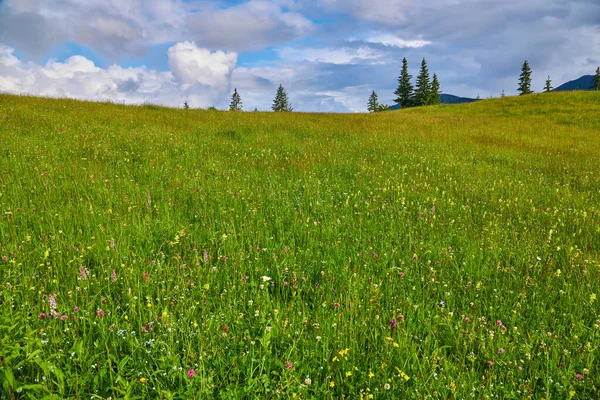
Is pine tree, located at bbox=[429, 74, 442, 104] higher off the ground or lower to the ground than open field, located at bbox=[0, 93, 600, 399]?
higher

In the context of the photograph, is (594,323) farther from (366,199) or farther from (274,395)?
(366,199)

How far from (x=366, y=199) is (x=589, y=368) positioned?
407cm

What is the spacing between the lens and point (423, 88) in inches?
3179

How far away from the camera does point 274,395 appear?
2154mm

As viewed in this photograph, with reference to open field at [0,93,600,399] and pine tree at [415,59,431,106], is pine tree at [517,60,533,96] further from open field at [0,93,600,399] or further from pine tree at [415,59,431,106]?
open field at [0,93,600,399]

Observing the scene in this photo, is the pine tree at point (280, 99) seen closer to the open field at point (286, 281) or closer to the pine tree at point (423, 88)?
the pine tree at point (423, 88)

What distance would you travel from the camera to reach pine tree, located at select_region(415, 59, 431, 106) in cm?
7944

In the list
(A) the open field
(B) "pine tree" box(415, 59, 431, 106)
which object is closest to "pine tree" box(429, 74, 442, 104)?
(B) "pine tree" box(415, 59, 431, 106)

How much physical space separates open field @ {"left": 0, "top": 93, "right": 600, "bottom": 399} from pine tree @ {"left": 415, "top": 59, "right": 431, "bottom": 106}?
7793 centimetres

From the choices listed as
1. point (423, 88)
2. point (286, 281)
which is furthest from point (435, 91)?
point (286, 281)

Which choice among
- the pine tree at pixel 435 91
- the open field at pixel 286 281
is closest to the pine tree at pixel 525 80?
the pine tree at pixel 435 91

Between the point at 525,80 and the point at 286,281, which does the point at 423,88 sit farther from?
the point at 286,281

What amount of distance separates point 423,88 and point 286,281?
87.4 meters

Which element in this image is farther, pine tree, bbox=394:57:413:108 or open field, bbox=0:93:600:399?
pine tree, bbox=394:57:413:108
